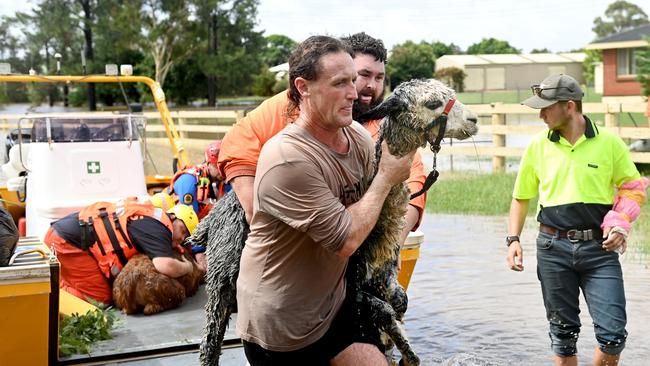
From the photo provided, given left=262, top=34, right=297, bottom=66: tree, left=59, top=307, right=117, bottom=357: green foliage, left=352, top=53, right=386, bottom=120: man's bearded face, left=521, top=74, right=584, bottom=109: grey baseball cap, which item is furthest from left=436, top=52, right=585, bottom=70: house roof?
left=352, top=53, right=386, bottom=120: man's bearded face

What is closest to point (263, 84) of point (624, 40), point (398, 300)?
point (624, 40)

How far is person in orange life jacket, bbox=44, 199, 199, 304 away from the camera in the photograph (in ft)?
19.9

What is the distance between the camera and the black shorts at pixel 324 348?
3.04 meters

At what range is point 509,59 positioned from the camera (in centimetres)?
10456

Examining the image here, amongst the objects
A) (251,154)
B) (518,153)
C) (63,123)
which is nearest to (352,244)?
(251,154)

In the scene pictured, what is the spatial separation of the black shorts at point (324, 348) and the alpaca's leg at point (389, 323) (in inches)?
5.2

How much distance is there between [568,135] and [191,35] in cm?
5020

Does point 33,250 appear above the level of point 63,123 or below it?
below

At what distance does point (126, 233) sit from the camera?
6066 millimetres

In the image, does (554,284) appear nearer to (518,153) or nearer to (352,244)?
(352,244)

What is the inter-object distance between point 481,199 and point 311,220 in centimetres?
1089

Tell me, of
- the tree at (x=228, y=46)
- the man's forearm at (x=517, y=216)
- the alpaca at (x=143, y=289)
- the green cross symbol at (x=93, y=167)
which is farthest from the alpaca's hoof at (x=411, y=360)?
the tree at (x=228, y=46)

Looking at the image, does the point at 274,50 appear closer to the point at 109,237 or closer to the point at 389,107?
the point at 109,237

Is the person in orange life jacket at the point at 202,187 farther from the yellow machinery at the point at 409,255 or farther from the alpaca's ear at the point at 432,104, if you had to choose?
the alpaca's ear at the point at 432,104
